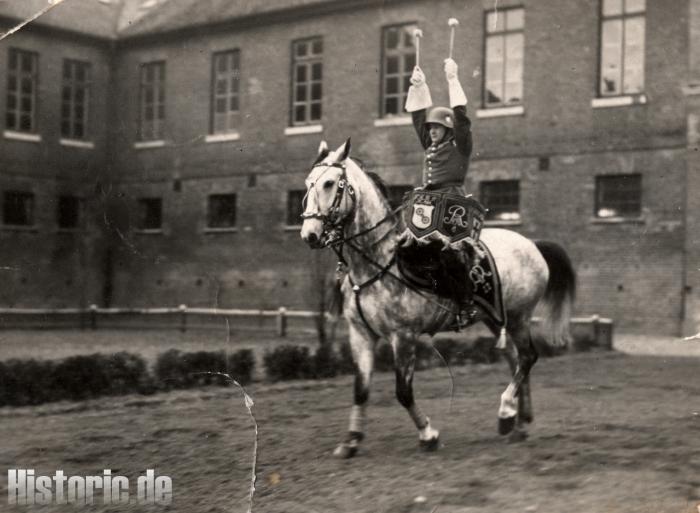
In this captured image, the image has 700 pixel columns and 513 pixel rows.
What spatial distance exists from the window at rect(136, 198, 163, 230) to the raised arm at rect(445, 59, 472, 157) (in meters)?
4.10

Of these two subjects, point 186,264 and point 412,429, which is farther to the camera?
point 186,264

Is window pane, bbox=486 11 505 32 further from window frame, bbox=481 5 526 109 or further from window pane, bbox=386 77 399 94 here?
window pane, bbox=386 77 399 94

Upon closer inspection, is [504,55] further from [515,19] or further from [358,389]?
[358,389]

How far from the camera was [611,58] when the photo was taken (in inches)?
416

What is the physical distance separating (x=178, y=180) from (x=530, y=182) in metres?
6.14

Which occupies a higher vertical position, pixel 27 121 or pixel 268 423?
pixel 27 121

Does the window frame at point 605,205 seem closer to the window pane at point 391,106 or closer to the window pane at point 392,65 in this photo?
the window pane at point 392,65

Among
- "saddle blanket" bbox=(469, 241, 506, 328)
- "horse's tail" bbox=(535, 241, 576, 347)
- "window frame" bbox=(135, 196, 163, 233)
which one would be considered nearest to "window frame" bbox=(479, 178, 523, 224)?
"window frame" bbox=(135, 196, 163, 233)

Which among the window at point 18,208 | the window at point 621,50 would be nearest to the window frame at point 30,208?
the window at point 18,208

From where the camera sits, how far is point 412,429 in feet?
23.1

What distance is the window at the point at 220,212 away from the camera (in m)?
10.1

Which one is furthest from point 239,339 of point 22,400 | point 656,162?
point 656,162

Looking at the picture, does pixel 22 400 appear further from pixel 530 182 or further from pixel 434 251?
pixel 530 182

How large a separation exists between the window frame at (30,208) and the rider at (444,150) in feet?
19.0
